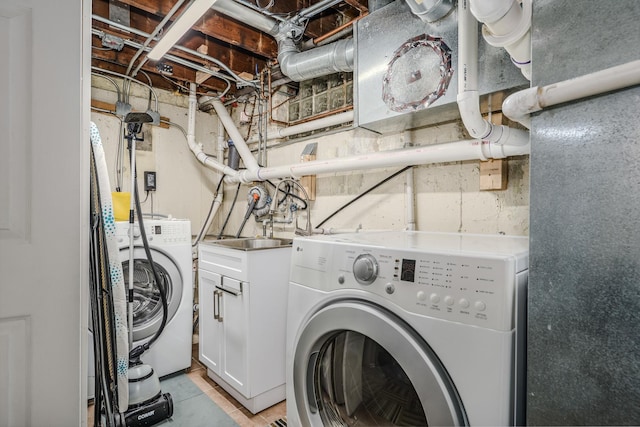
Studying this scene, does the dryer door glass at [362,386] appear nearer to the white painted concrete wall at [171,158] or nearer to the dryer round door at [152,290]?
the dryer round door at [152,290]

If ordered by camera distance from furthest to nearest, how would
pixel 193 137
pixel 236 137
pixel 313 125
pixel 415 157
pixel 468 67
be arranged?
pixel 193 137
pixel 236 137
pixel 313 125
pixel 415 157
pixel 468 67

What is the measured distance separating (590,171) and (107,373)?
5.75 ft

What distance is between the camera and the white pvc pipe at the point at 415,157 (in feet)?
4.59

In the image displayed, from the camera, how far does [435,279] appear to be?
90cm

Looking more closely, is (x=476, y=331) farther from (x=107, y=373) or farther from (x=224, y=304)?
(x=224, y=304)

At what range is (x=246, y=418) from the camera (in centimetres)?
187

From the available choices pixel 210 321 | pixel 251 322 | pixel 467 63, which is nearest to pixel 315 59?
pixel 467 63

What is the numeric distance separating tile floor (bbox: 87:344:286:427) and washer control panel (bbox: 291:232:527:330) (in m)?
1.20

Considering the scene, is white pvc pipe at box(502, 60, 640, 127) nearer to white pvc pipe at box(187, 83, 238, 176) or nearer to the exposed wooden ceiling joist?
the exposed wooden ceiling joist

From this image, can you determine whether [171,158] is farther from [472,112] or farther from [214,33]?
[472,112]

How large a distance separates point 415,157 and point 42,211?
1.52 meters

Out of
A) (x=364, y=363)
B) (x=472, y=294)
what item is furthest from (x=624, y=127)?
(x=364, y=363)

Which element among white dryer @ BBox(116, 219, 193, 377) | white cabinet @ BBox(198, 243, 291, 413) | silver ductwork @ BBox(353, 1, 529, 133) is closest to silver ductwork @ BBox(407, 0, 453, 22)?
silver ductwork @ BBox(353, 1, 529, 133)

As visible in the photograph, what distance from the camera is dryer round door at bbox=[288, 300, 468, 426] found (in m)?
0.86
